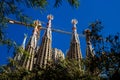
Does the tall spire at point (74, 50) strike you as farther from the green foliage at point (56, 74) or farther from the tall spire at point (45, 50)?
the green foliage at point (56, 74)

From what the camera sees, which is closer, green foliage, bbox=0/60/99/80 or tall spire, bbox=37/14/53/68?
green foliage, bbox=0/60/99/80

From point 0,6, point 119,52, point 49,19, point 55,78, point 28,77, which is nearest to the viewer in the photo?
point 0,6

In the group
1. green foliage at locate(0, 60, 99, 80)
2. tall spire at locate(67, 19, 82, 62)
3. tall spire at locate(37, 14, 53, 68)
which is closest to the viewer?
green foliage at locate(0, 60, 99, 80)

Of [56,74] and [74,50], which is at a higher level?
[74,50]

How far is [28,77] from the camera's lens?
17.3m

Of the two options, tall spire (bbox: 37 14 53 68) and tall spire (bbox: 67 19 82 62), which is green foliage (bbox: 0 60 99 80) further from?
tall spire (bbox: 67 19 82 62)

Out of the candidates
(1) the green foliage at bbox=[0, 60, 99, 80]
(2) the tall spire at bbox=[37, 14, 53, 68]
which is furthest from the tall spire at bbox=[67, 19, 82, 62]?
(1) the green foliage at bbox=[0, 60, 99, 80]

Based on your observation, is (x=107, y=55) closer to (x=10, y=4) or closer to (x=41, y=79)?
(x=10, y=4)

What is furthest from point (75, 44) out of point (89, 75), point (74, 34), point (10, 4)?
point (10, 4)

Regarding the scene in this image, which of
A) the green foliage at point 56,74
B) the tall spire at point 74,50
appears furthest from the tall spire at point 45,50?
the green foliage at point 56,74

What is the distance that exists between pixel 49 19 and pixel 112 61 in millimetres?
43529

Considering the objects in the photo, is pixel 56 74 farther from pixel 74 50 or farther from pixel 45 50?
pixel 74 50

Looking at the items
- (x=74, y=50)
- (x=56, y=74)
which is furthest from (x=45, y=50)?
(x=56, y=74)

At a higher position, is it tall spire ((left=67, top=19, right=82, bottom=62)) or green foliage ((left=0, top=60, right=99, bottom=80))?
tall spire ((left=67, top=19, right=82, bottom=62))
